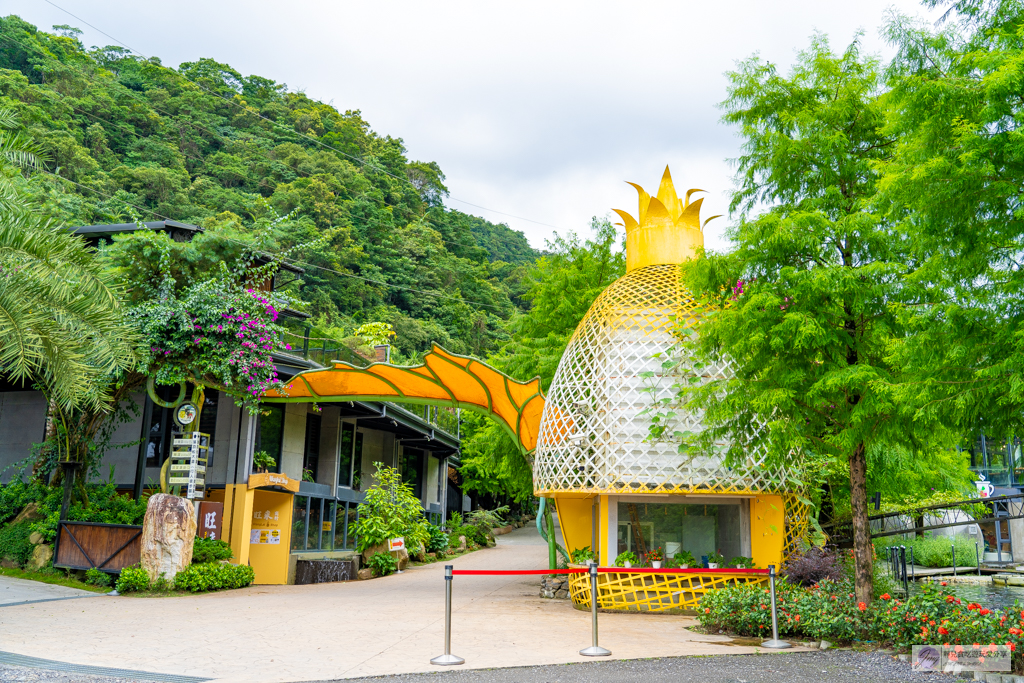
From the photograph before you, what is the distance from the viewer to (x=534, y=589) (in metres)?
13.9

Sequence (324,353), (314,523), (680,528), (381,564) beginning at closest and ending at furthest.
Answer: (680,528)
(324,353)
(314,523)
(381,564)

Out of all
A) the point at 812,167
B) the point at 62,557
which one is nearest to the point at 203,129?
the point at 62,557

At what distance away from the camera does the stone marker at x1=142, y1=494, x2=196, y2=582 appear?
11500 millimetres

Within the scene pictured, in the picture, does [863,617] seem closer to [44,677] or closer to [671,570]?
[671,570]

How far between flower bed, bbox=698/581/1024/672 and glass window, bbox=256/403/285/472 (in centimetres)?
1067

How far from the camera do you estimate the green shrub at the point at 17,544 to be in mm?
12773

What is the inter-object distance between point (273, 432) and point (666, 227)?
986cm

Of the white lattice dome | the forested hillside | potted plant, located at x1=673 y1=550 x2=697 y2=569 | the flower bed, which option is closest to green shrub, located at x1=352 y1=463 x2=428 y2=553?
the white lattice dome

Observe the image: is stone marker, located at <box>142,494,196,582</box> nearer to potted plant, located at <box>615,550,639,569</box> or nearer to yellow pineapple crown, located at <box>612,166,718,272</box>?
potted plant, located at <box>615,550,639,569</box>

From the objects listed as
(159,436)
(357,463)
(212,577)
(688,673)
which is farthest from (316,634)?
(357,463)

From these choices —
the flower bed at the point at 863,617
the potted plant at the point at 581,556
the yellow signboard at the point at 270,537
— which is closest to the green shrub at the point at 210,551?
the yellow signboard at the point at 270,537

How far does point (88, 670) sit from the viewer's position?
555 centimetres

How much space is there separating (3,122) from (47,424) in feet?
25.4

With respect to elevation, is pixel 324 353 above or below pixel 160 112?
below
